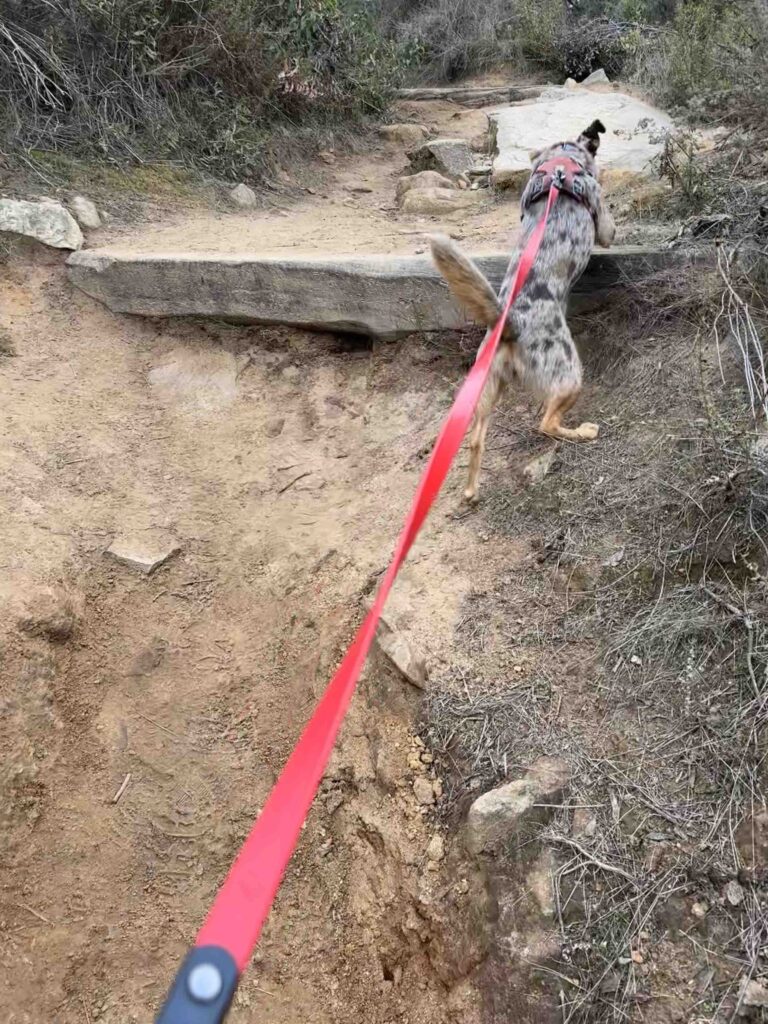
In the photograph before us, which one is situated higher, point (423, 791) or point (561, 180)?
point (561, 180)

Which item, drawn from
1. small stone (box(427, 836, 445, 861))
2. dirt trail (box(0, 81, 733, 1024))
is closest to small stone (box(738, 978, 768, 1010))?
dirt trail (box(0, 81, 733, 1024))

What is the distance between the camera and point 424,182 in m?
6.82

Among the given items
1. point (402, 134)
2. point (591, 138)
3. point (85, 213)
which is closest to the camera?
point (591, 138)

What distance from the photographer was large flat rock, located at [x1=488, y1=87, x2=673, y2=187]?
5547 mm

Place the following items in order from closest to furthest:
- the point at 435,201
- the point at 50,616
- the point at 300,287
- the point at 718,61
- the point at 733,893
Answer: the point at 733,893 → the point at 50,616 → the point at 300,287 → the point at 718,61 → the point at 435,201

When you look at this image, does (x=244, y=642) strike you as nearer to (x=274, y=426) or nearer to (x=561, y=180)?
(x=274, y=426)

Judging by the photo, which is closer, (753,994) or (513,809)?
(753,994)

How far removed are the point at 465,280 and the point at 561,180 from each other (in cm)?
117

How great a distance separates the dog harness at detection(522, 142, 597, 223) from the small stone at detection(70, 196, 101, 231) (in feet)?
10.8

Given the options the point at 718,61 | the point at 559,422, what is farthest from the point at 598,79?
the point at 559,422

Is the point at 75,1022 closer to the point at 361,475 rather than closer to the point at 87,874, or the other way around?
the point at 87,874

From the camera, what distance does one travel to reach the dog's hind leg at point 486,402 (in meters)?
3.45

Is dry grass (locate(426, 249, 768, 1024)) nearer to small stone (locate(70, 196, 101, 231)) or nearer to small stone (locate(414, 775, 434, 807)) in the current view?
small stone (locate(414, 775, 434, 807))

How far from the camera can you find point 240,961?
1071mm
